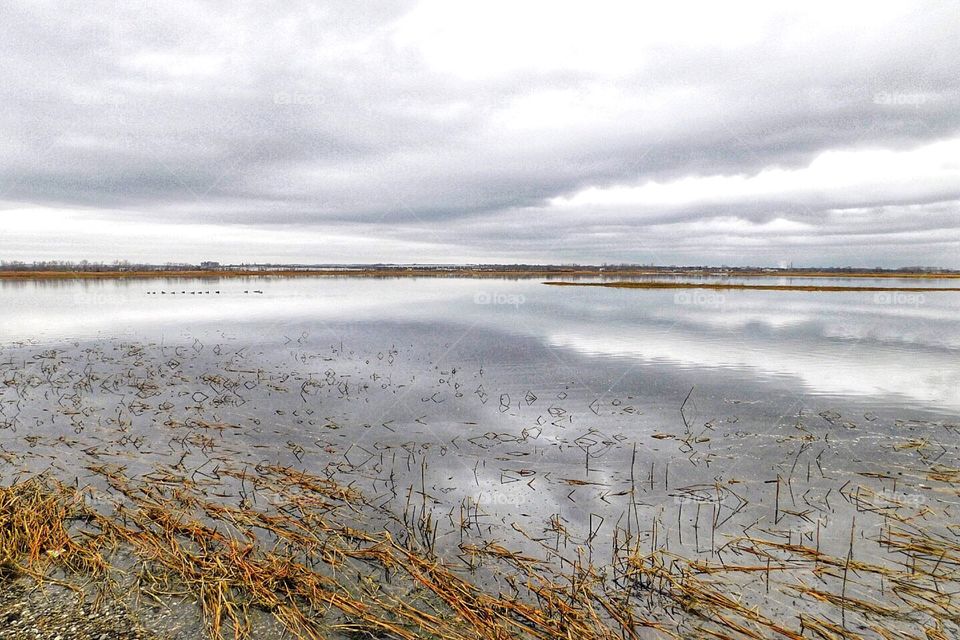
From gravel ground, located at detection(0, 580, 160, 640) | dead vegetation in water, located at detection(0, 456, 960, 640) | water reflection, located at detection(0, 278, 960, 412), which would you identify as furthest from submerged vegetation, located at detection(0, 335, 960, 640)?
water reflection, located at detection(0, 278, 960, 412)

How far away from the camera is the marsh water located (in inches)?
383

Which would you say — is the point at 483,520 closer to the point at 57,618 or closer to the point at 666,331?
the point at 57,618

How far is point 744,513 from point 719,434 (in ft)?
16.8

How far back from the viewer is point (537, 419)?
15.7 metres

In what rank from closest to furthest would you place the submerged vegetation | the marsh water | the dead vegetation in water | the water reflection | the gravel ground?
the gravel ground
the dead vegetation in water
the submerged vegetation
the marsh water
the water reflection

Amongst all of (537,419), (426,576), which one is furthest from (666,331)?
(426,576)

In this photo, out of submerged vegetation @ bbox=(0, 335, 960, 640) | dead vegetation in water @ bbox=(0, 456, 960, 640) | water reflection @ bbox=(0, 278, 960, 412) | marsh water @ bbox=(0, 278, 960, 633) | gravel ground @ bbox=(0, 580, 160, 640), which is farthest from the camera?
water reflection @ bbox=(0, 278, 960, 412)

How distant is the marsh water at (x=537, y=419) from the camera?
973 cm

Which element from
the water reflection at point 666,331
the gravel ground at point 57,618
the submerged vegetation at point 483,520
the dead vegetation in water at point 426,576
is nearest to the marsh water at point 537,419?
the submerged vegetation at point 483,520

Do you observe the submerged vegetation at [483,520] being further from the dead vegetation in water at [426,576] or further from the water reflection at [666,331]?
the water reflection at [666,331]

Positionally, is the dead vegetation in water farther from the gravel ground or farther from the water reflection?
the water reflection

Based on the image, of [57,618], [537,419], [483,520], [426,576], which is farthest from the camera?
[537,419]

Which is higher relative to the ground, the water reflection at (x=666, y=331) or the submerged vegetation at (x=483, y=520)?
the water reflection at (x=666, y=331)

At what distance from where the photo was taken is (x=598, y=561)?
771 cm
